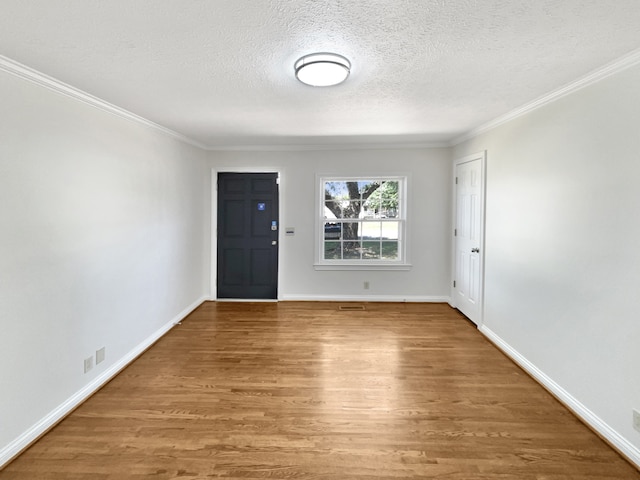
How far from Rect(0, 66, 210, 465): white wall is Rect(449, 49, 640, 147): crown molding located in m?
3.60

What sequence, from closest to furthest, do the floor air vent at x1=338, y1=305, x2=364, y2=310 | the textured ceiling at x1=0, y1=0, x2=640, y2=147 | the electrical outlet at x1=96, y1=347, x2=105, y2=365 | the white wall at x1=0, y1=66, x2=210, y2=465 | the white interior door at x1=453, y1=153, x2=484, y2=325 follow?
the textured ceiling at x1=0, y1=0, x2=640, y2=147 < the white wall at x1=0, y1=66, x2=210, y2=465 < the electrical outlet at x1=96, y1=347, x2=105, y2=365 < the white interior door at x1=453, y1=153, x2=484, y2=325 < the floor air vent at x1=338, y1=305, x2=364, y2=310

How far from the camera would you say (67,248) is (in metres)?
2.39

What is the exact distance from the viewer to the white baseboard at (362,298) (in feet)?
16.8

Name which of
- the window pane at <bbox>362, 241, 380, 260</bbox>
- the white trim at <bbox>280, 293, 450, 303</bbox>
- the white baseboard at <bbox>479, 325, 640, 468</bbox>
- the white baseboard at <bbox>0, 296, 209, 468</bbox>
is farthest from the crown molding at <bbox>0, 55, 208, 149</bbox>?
the white baseboard at <bbox>479, 325, 640, 468</bbox>

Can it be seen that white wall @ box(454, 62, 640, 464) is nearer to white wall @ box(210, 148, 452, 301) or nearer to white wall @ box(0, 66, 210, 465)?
white wall @ box(210, 148, 452, 301)

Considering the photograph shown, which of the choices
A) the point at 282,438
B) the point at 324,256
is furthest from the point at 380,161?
the point at 282,438

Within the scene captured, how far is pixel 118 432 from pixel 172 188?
272 centimetres

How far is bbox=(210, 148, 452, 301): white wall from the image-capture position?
5.01 m

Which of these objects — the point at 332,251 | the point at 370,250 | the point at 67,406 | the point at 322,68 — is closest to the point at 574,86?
the point at 322,68

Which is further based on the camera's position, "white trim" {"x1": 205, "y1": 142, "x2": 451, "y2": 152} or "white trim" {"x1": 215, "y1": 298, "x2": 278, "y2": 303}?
"white trim" {"x1": 215, "y1": 298, "x2": 278, "y2": 303}

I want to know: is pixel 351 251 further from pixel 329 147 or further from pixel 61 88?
pixel 61 88

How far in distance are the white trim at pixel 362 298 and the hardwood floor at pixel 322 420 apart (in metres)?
1.43

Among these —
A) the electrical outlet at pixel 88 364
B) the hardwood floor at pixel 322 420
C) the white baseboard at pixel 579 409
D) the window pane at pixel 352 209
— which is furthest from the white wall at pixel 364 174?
the electrical outlet at pixel 88 364

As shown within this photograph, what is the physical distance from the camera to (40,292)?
7.14 feet
